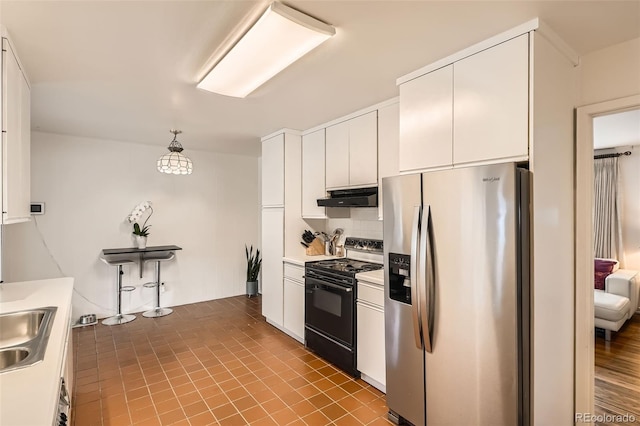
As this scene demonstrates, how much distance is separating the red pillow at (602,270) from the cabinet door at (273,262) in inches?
171

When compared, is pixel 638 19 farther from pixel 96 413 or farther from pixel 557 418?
pixel 96 413

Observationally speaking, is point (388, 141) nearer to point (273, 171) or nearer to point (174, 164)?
point (273, 171)

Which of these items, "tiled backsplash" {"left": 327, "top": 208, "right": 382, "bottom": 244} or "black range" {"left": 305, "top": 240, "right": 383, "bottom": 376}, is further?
"tiled backsplash" {"left": 327, "top": 208, "right": 382, "bottom": 244}

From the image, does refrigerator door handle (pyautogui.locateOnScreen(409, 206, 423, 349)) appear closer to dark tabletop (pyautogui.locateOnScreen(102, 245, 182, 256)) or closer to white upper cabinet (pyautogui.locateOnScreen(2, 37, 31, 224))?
white upper cabinet (pyautogui.locateOnScreen(2, 37, 31, 224))

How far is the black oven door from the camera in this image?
9.42 feet

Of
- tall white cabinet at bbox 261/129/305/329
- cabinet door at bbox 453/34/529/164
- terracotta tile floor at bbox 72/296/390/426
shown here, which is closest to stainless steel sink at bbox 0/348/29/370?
terracotta tile floor at bbox 72/296/390/426

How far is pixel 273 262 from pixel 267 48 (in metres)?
2.75

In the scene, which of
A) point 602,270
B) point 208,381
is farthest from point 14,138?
point 602,270

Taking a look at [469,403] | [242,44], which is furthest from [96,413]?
[242,44]

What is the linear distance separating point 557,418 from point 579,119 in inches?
72.9

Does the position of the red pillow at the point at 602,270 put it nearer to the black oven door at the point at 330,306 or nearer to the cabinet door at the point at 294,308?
the black oven door at the point at 330,306

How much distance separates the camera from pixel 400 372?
217 cm

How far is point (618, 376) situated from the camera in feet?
9.40

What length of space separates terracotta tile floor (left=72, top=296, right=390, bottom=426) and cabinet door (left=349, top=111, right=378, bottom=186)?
1.85 meters
